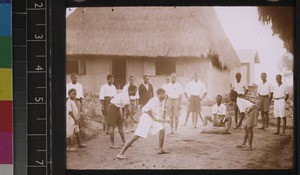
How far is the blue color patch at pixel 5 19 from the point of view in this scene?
6.50 ft

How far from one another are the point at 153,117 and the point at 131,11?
481 mm

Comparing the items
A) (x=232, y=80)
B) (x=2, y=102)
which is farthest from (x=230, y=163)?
(x=2, y=102)

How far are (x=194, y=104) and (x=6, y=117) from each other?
831 millimetres

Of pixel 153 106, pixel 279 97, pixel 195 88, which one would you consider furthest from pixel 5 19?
pixel 279 97

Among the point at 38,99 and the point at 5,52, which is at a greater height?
the point at 5,52

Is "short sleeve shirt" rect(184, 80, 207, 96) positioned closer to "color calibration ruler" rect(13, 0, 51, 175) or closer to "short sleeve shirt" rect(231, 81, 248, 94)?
"short sleeve shirt" rect(231, 81, 248, 94)

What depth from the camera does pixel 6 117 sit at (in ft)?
6.53

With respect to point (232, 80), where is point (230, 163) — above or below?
below

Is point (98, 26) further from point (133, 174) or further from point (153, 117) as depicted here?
point (133, 174)

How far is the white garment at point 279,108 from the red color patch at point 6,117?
3.82ft

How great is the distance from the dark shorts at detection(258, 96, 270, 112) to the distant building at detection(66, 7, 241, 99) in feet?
0.52

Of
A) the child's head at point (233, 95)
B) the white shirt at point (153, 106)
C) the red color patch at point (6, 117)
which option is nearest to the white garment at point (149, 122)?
the white shirt at point (153, 106)

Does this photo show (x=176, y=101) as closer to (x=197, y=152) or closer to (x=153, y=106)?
(x=153, y=106)

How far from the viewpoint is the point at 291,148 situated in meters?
2.01
